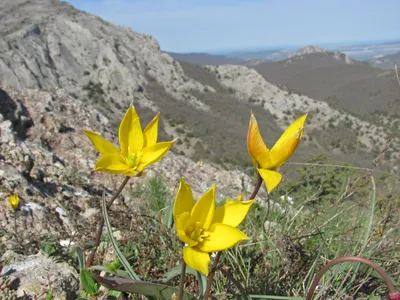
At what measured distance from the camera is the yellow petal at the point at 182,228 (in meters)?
1.15

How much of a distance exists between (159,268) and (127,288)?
0.76 metres

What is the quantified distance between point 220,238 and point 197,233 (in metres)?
0.08

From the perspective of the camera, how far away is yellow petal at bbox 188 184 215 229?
1.25 metres

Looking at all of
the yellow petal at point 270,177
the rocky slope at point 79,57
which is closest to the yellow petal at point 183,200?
the yellow petal at point 270,177

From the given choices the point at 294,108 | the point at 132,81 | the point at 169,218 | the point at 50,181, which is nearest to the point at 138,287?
the point at 169,218

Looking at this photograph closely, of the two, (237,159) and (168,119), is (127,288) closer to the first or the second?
(237,159)

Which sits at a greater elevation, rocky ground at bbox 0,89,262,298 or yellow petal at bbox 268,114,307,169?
yellow petal at bbox 268,114,307,169

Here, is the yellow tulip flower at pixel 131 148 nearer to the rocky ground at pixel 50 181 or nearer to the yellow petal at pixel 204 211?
the yellow petal at pixel 204 211

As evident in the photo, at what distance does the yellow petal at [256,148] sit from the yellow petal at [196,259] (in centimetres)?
36

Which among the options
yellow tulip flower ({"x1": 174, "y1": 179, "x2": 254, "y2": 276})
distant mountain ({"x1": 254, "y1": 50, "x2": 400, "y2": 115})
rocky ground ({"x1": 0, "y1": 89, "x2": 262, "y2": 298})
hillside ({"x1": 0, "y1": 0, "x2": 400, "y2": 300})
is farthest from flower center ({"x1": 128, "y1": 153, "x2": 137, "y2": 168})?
distant mountain ({"x1": 254, "y1": 50, "x2": 400, "y2": 115})

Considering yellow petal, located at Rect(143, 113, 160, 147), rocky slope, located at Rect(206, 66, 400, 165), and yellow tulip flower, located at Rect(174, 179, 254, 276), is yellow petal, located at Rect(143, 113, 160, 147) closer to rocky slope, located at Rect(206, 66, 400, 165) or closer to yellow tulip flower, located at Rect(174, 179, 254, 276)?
yellow tulip flower, located at Rect(174, 179, 254, 276)

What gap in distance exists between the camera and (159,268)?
6.62 ft

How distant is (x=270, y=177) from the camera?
1230 mm

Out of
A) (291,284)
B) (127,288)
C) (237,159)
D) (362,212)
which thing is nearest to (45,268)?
(127,288)
